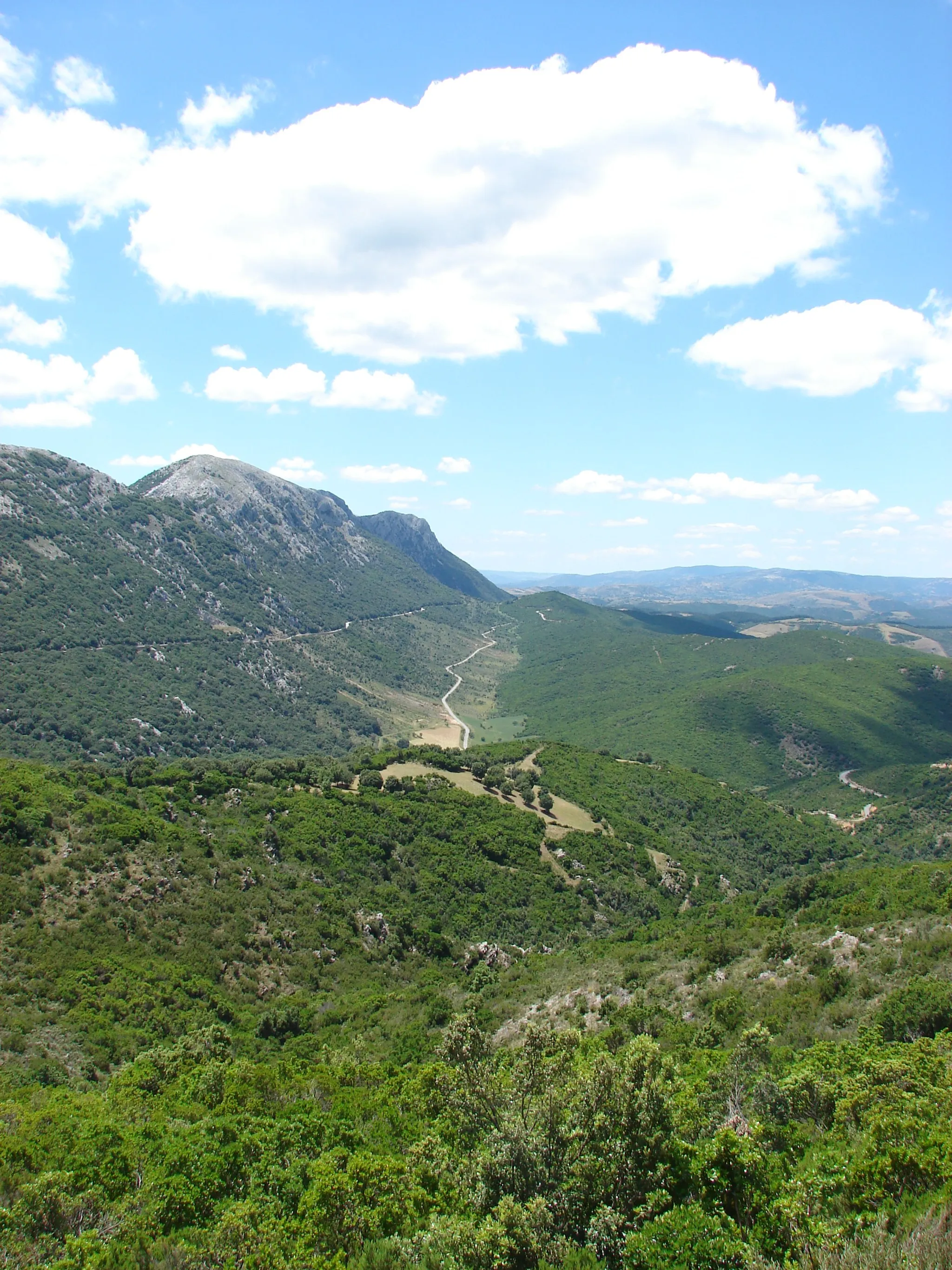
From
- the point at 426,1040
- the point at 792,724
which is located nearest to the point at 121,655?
the point at 426,1040

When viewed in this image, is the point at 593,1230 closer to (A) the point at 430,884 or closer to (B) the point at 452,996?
(B) the point at 452,996

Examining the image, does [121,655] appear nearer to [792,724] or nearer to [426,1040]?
[426,1040]

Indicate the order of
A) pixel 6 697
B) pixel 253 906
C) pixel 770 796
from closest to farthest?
pixel 253 906 < pixel 6 697 < pixel 770 796

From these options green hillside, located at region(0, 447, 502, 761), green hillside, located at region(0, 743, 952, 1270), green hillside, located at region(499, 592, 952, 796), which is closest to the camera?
green hillside, located at region(0, 743, 952, 1270)

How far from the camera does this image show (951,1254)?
1074cm

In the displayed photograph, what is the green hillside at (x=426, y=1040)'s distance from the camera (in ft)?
Answer: 54.3

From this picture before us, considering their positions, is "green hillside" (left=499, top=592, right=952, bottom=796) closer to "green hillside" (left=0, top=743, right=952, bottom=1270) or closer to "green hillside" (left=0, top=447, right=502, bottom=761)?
"green hillside" (left=0, top=447, right=502, bottom=761)

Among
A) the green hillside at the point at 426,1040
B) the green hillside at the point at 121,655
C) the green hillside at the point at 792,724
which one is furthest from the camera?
the green hillside at the point at 792,724

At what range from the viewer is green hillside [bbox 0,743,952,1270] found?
16.6m

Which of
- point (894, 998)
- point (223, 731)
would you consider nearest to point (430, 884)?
point (894, 998)

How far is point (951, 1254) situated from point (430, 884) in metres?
58.6

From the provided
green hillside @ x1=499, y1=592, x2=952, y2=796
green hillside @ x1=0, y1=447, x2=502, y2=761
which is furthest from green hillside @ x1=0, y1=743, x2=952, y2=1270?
green hillside @ x1=499, y1=592, x2=952, y2=796

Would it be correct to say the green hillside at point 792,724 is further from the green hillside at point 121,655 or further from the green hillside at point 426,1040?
the green hillside at point 426,1040

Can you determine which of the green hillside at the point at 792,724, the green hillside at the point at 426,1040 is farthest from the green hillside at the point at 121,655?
the green hillside at the point at 792,724
